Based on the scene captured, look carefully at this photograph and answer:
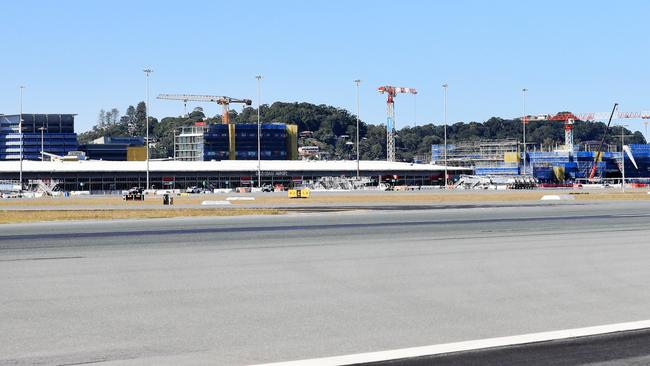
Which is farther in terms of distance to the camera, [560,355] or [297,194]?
[297,194]

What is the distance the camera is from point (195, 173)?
16538 cm

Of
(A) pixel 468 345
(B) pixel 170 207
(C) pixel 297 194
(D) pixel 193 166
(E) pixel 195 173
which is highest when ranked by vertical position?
(D) pixel 193 166

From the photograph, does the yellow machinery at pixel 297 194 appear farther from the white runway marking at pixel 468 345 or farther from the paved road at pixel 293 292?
the white runway marking at pixel 468 345

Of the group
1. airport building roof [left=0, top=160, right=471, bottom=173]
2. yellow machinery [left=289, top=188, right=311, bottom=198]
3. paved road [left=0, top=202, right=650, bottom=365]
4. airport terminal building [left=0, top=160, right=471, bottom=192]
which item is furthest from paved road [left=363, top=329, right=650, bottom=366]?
airport building roof [left=0, top=160, right=471, bottom=173]

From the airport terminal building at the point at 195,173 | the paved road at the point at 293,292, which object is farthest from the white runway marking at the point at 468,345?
the airport terminal building at the point at 195,173

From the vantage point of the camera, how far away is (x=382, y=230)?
3588cm

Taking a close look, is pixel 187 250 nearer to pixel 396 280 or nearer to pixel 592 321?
pixel 396 280

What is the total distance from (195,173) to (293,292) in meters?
150

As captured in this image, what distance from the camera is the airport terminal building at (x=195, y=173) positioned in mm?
155500

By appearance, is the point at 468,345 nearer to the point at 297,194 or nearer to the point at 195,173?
the point at 297,194

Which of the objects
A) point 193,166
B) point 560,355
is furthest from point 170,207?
point 193,166

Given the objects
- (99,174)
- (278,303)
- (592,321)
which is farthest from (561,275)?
(99,174)

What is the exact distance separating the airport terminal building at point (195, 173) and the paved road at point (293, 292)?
127855 mm

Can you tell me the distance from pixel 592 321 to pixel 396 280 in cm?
566
